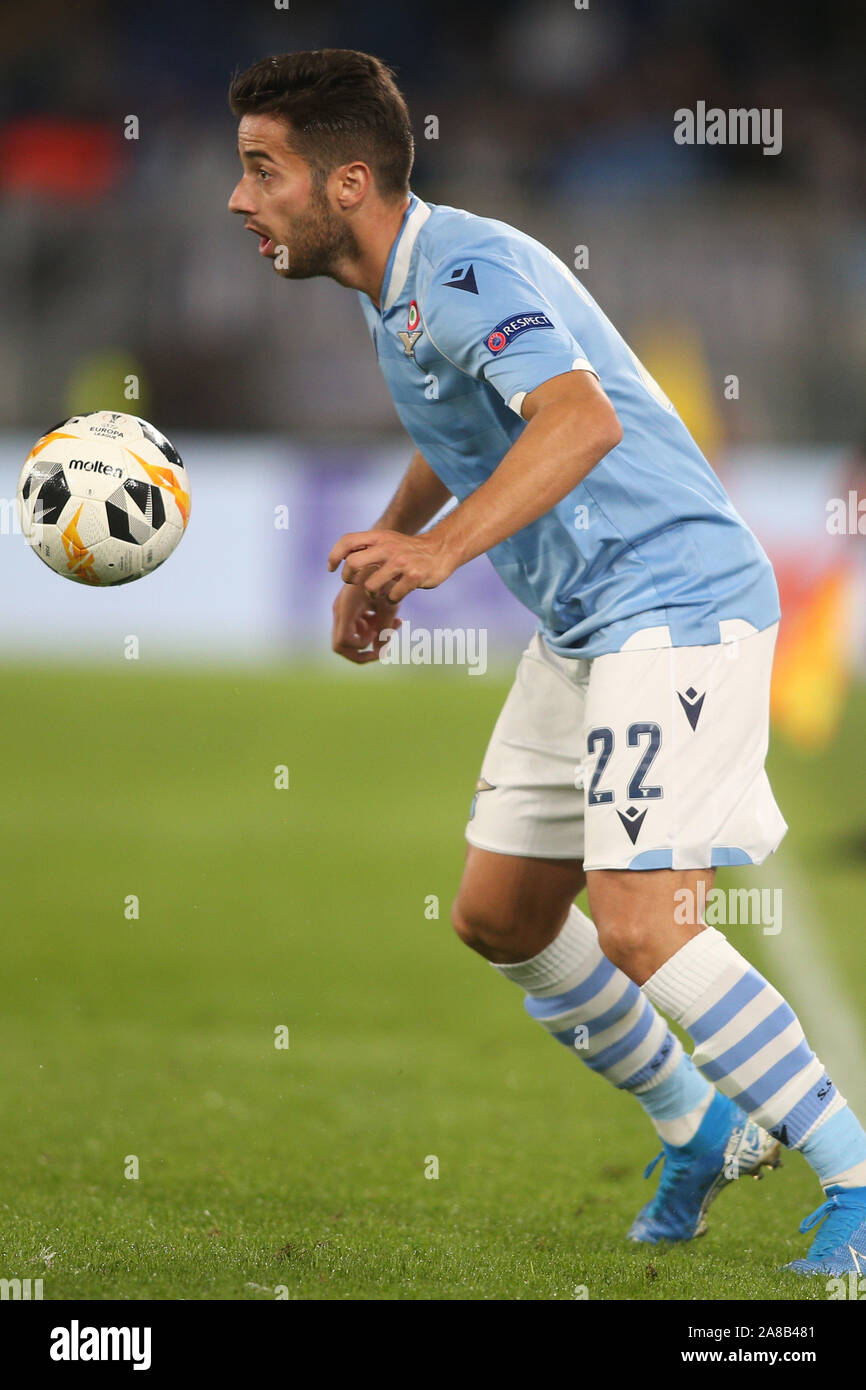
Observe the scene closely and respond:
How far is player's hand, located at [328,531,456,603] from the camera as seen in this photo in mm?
2758

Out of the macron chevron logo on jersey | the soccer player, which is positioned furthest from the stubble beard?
the macron chevron logo on jersey

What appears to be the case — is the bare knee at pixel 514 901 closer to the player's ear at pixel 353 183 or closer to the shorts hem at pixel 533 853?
the shorts hem at pixel 533 853

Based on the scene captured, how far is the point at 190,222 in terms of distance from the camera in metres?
17.1

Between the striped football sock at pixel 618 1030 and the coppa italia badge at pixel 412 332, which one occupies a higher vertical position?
→ the coppa italia badge at pixel 412 332

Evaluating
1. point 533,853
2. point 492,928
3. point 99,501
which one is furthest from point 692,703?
point 99,501

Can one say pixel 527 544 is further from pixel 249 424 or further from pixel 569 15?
pixel 569 15

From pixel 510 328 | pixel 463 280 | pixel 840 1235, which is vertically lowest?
pixel 840 1235

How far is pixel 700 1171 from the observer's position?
345 cm

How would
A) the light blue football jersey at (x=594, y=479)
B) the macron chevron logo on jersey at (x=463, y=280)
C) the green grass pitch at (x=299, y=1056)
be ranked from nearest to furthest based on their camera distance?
the macron chevron logo on jersey at (x=463, y=280), the light blue football jersey at (x=594, y=479), the green grass pitch at (x=299, y=1056)

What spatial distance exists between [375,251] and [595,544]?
2.33 feet

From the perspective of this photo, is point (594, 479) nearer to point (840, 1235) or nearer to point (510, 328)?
point (510, 328)

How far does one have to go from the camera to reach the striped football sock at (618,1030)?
3496mm

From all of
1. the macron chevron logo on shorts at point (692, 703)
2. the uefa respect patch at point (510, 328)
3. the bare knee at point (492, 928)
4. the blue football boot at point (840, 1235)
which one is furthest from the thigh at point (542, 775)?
the blue football boot at point (840, 1235)
